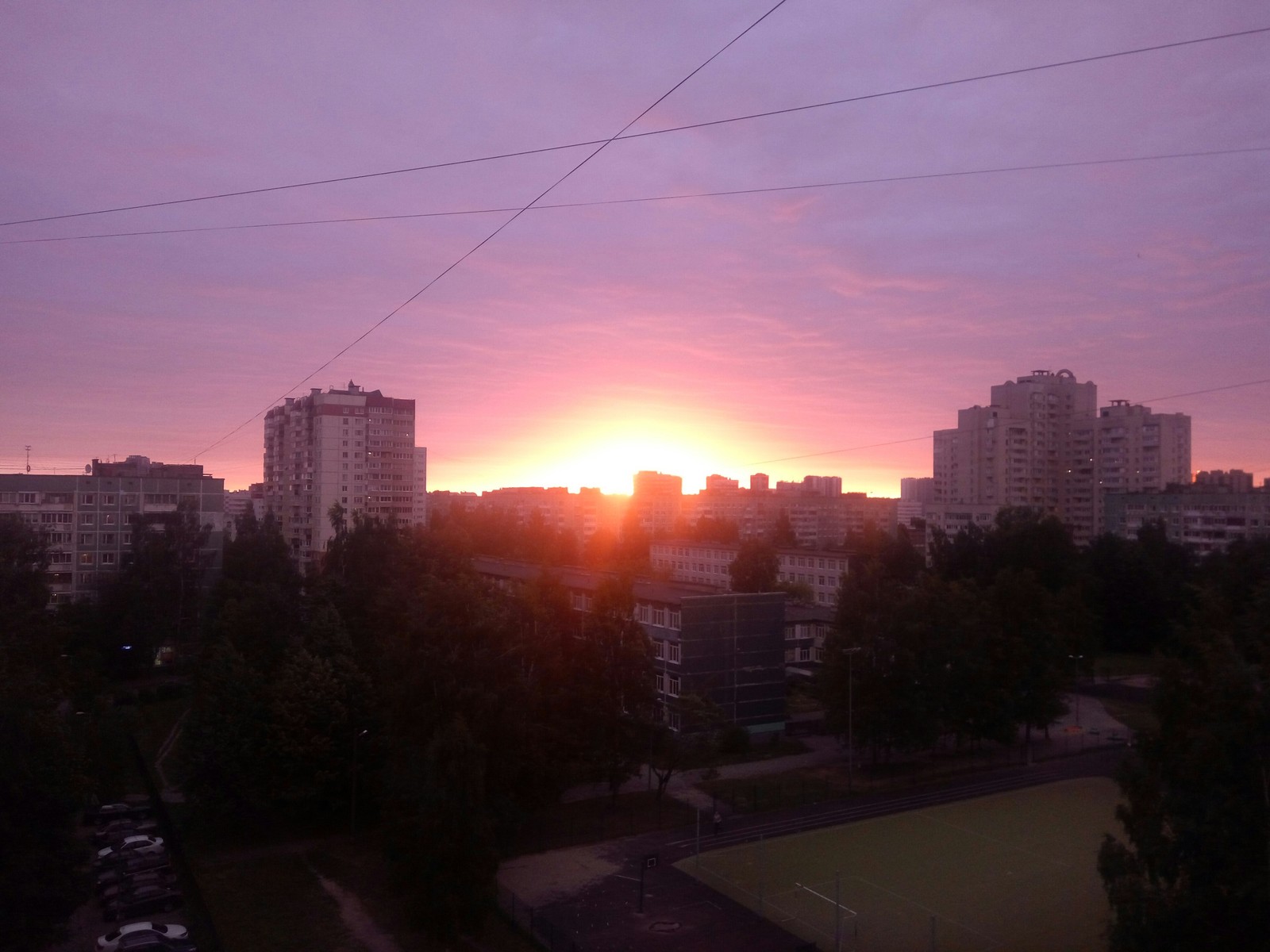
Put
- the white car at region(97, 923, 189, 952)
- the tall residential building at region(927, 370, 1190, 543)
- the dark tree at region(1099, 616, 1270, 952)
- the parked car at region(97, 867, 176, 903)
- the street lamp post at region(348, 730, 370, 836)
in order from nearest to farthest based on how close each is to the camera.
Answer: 1. the dark tree at region(1099, 616, 1270, 952)
2. the white car at region(97, 923, 189, 952)
3. the parked car at region(97, 867, 176, 903)
4. the street lamp post at region(348, 730, 370, 836)
5. the tall residential building at region(927, 370, 1190, 543)

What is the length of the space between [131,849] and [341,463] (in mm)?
37906

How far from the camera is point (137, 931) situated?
13711 mm

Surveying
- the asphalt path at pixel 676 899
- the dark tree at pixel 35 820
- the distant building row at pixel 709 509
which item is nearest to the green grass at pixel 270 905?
the dark tree at pixel 35 820

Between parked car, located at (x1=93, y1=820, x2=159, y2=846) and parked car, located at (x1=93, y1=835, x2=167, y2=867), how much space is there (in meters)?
0.32

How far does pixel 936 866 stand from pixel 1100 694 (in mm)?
23388

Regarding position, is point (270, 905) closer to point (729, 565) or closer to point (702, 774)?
point (702, 774)

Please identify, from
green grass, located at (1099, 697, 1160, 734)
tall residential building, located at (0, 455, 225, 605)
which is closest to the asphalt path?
green grass, located at (1099, 697, 1160, 734)

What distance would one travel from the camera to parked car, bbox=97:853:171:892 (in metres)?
16.1

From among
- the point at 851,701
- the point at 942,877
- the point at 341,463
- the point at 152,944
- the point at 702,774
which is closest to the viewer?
the point at 152,944

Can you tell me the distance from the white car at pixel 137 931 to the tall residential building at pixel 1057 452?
6602 cm

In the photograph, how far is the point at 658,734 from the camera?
2069 centimetres

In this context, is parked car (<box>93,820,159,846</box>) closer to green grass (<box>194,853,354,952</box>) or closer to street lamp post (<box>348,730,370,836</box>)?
green grass (<box>194,853,354,952</box>)

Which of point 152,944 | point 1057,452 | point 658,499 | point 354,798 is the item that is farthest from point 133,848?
point 658,499

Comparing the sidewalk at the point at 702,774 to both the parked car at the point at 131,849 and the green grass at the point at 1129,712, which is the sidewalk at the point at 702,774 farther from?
the green grass at the point at 1129,712
